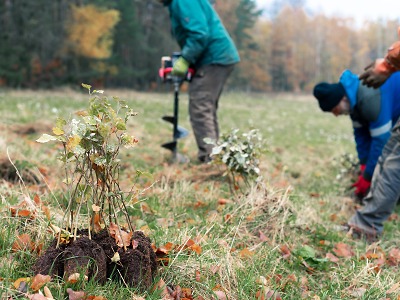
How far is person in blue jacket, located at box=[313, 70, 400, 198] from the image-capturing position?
450 centimetres

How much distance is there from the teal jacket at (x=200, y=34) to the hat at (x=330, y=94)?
4.31ft

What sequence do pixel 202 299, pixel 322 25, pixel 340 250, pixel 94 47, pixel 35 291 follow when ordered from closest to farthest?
pixel 35 291 < pixel 202 299 < pixel 340 250 < pixel 94 47 < pixel 322 25

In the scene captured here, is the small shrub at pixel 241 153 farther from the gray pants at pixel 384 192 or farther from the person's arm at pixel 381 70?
the person's arm at pixel 381 70

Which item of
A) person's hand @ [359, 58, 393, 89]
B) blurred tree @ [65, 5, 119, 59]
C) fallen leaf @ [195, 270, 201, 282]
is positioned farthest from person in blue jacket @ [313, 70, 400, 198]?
blurred tree @ [65, 5, 119, 59]

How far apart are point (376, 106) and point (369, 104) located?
0.07 meters

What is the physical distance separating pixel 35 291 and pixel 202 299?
779 mm

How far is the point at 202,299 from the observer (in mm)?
2213

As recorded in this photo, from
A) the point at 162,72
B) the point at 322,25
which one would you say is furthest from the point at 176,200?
the point at 322,25

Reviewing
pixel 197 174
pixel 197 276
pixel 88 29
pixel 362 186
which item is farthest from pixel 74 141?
pixel 88 29

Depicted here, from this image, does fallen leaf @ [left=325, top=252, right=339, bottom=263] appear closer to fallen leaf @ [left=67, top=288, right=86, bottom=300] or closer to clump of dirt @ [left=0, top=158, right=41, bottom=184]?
fallen leaf @ [left=67, top=288, right=86, bottom=300]

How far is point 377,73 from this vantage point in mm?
4062

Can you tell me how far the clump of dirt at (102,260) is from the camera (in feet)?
6.64

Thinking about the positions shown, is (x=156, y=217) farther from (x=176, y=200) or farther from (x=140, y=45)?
(x=140, y=45)

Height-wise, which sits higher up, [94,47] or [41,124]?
[94,47]
